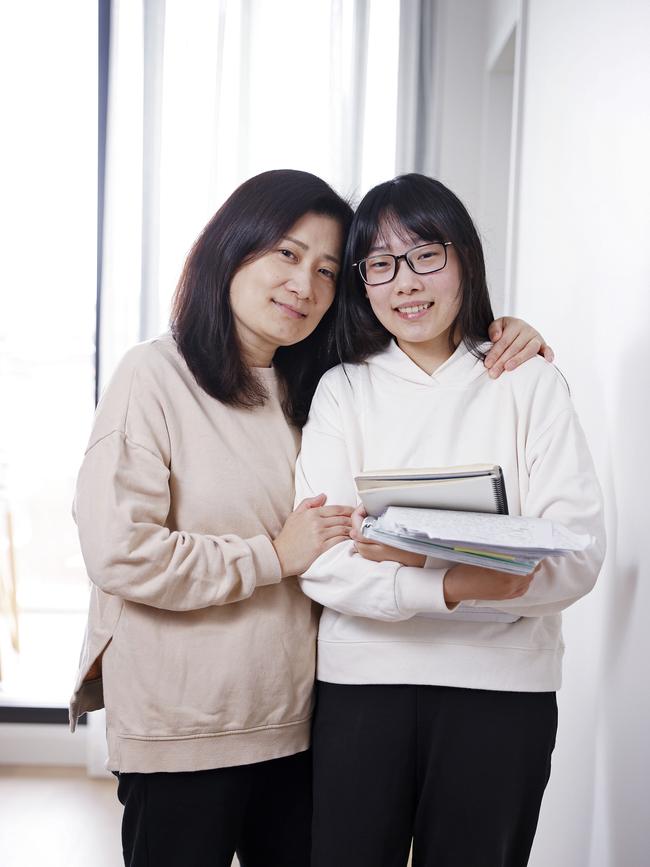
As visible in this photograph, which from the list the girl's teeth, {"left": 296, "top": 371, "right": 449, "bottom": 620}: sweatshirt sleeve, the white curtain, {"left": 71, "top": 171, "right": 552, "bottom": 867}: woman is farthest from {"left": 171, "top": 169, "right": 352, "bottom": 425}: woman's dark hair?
the white curtain

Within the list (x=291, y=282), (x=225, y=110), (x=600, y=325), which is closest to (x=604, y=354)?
(x=600, y=325)

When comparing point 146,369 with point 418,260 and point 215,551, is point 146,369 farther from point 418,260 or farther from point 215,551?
point 418,260

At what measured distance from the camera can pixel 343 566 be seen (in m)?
1.16

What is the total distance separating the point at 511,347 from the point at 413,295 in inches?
7.0

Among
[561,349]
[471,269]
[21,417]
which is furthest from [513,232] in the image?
[21,417]

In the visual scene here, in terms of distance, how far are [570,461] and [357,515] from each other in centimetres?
32

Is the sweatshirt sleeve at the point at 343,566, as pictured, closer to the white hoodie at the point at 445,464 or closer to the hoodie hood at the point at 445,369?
the white hoodie at the point at 445,464

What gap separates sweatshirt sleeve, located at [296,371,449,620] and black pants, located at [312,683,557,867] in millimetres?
159

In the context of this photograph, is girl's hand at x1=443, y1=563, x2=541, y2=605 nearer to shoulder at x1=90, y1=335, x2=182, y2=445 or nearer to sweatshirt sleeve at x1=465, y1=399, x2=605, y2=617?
sweatshirt sleeve at x1=465, y1=399, x2=605, y2=617

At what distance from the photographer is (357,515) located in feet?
3.63

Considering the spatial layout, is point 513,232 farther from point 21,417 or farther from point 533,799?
point 21,417

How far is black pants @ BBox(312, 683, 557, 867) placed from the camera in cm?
116

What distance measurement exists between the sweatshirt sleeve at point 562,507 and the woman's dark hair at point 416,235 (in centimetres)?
22

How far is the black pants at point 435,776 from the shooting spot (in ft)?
3.81
